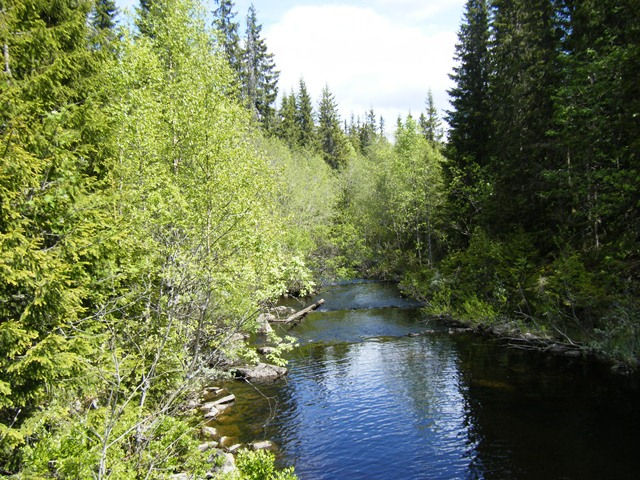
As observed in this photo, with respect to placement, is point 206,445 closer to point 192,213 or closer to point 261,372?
point 192,213

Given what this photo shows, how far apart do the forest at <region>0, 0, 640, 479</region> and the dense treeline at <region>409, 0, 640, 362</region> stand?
136 mm

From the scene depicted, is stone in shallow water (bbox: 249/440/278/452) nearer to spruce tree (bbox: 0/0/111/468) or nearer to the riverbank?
spruce tree (bbox: 0/0/111/468)

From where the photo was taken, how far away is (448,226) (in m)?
33.2

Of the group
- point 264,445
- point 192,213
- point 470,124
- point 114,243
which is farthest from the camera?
point 470,124

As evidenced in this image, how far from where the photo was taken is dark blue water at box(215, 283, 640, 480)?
1144 cm

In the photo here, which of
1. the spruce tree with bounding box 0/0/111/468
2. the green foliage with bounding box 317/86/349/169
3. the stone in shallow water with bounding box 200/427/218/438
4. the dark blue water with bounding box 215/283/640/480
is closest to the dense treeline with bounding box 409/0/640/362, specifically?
the dark blue water with bounding box 215/283/640/480

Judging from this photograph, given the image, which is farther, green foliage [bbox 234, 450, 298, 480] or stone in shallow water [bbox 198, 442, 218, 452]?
stone in shallow water [bbox 198, 442, 218, 452]

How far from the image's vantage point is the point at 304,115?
77.9 metres

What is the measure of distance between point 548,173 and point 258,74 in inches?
1990

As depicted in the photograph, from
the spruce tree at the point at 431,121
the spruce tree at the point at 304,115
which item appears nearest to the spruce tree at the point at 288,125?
the spruce tree at the point at 304,115

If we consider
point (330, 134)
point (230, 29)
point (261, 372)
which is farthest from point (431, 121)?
point (261, 372)

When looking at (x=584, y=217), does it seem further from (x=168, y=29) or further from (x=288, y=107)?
(x=288, y=107)

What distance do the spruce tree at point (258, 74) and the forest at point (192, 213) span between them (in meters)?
26.6

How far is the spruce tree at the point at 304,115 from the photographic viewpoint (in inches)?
2962
